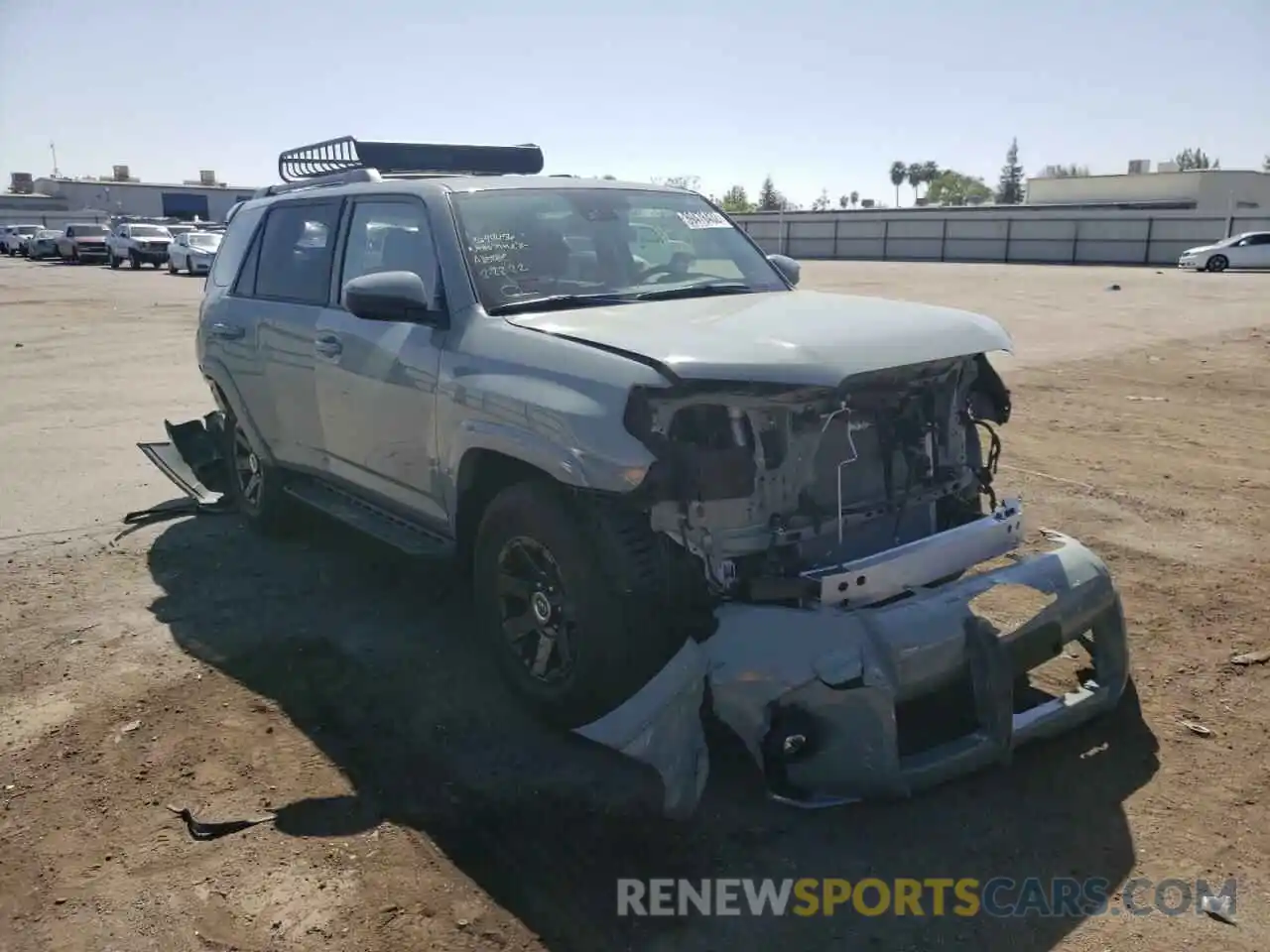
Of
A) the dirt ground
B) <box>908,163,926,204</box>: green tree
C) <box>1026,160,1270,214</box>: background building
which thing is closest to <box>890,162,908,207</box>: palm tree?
<box>908,163,926,204</box>: green tree

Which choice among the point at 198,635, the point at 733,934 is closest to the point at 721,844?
the point at 733,934

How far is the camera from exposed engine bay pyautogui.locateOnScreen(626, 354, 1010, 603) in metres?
3.37

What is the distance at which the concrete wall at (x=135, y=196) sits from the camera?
84625 millimetres

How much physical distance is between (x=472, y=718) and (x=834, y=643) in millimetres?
1588

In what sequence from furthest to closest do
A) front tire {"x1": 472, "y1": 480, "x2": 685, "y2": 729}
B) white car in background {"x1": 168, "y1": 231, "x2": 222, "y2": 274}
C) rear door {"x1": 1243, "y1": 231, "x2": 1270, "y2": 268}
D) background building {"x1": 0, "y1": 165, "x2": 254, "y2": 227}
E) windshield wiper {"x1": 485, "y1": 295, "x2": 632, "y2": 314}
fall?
1. background building {"x1": 0, "y1": 165, "x2": 254, "y2": 227}
2. white car in background {"x1": 168, "y1": 231, "x2": 222, "y2": 274}
3. rear door {"x1": 1243, "y1": 231, "x2": 1270, "y2": 268}
4. windshield wiper {"x1": 485, "y1": 295, "x2": 632, "y2": 314}
5. front tire {"x1": 472, "y1": 480, "x2": 685, "y2": 729}

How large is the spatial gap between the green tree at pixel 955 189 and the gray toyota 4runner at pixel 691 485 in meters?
117

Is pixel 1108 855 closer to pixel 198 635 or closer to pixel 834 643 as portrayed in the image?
pixel 834 643

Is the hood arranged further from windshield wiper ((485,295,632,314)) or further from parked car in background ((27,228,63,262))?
parked car in background ((27,228,63,262))

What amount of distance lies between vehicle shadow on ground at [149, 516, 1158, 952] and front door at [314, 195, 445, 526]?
814 millimetres

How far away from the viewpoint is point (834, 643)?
318cm

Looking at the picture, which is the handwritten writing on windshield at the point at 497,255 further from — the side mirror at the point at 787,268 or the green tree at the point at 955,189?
the green tree at the point at 955,189

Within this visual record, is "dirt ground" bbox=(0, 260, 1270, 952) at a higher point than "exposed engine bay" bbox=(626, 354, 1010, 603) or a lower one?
lower

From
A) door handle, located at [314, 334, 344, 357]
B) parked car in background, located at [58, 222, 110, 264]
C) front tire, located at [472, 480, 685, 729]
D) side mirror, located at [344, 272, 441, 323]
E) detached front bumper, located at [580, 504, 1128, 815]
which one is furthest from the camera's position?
parked car in background, located at [58, 222, 110, 264]

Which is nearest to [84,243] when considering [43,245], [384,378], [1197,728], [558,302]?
[43,245]
